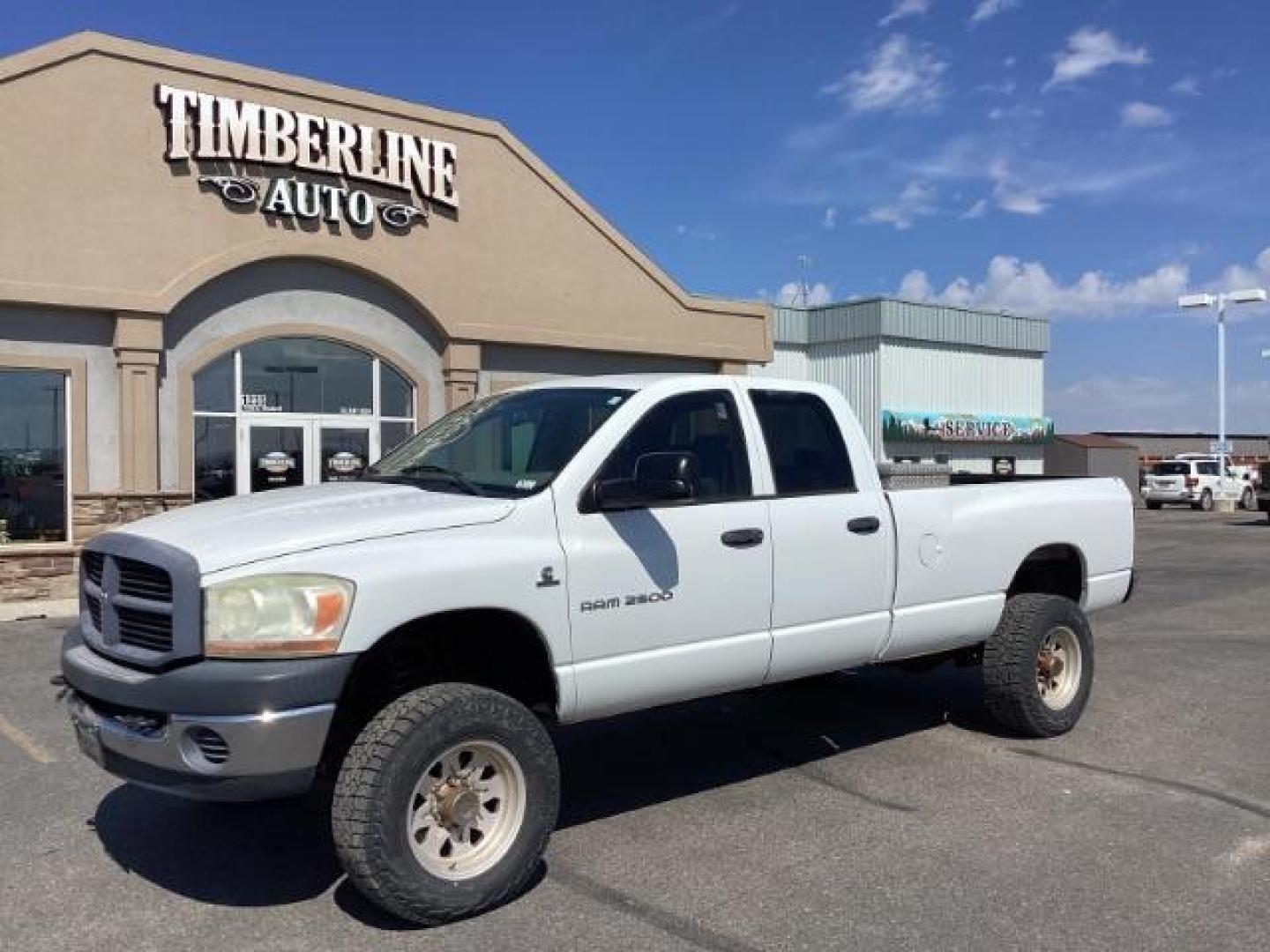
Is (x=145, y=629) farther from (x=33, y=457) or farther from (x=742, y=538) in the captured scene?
(x=33, y=457)

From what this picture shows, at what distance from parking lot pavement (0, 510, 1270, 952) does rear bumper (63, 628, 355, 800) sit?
0.58m

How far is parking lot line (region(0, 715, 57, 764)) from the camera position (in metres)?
6.24

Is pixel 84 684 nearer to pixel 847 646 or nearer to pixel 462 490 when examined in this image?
pixel 462 490

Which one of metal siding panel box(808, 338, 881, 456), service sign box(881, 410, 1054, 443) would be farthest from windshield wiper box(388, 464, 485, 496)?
service sign box(881, 410, 1054, 443)

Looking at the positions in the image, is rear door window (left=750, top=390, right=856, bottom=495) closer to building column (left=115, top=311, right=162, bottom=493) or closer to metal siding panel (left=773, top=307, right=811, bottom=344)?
building column (left=115, top=311, right=162, bottom=493)

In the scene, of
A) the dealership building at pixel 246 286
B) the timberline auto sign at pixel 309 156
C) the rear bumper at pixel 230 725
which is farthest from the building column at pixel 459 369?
the rear bumper at pixel 230 725

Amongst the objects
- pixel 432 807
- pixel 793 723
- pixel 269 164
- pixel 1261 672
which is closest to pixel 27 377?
pixel 269 164

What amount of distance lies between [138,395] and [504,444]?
965cm

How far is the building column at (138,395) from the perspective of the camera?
1323cm

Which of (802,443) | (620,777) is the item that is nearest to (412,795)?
(620,777)

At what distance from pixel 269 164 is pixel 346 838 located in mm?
12127

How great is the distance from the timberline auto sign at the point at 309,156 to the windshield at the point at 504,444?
9609mm

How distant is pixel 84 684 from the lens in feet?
13.6

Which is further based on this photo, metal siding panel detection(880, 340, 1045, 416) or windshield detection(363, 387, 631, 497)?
metal siding panel detection(880, 340, 1045, 416)
